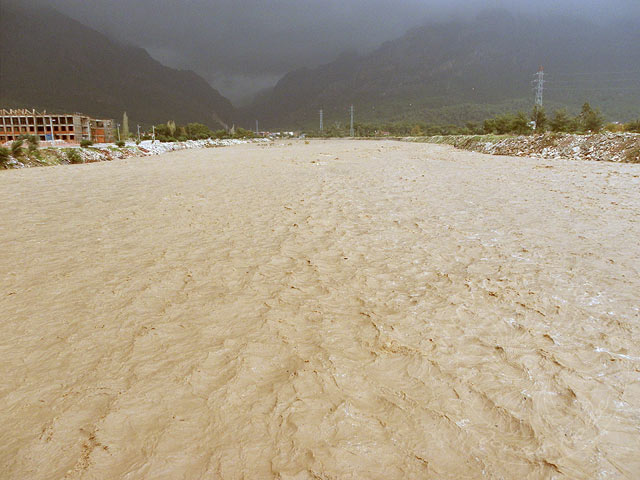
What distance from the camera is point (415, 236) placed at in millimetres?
6145

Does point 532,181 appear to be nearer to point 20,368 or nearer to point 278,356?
point 278,356

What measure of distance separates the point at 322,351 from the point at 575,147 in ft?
78.1

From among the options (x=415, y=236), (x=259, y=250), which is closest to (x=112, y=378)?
(x=259, y=250)

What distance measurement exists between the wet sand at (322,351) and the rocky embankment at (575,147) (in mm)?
15648

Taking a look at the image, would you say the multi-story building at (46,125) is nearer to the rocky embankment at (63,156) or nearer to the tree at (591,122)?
the rocky embankment at (63,156)

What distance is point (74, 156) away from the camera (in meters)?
23.1

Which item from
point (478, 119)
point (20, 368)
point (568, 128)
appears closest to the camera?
point (20, 368)

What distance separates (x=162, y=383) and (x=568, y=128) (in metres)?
47.4

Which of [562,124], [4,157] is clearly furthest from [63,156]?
[562,124]

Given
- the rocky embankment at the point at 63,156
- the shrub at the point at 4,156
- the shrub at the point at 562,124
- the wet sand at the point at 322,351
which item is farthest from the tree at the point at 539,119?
the shrub at the point at 4,156

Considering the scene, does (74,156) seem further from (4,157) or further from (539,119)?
(539,119)

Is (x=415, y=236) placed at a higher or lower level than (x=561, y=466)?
higher

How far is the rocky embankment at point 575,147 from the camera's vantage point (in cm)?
1825

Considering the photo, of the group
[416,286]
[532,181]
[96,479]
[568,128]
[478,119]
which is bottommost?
[96,479]
